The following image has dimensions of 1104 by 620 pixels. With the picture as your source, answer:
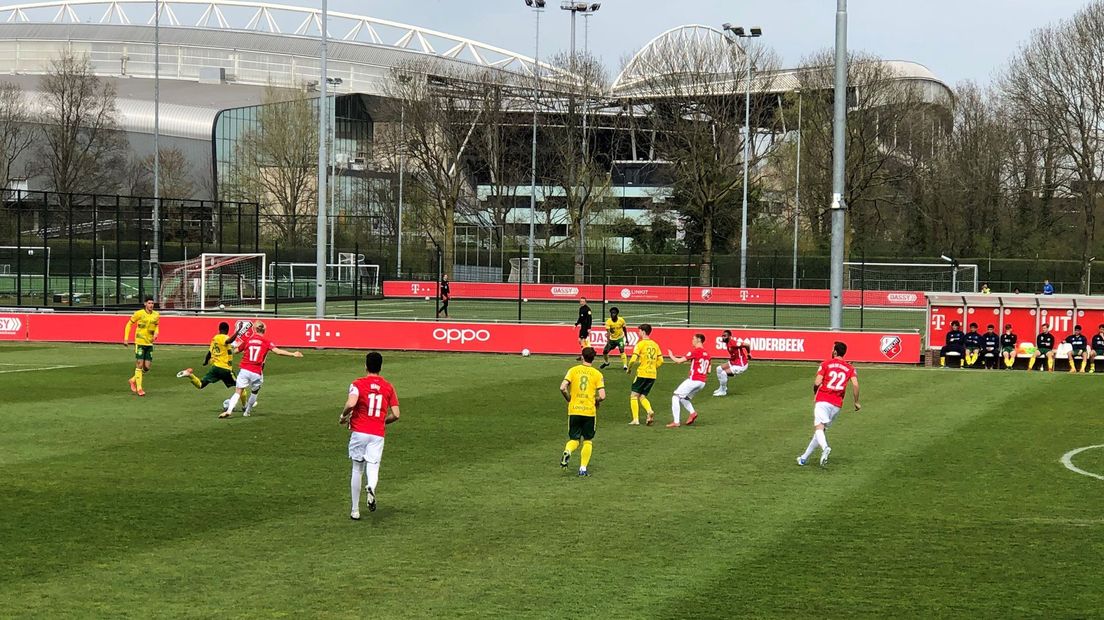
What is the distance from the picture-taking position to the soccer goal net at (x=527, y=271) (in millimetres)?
67025

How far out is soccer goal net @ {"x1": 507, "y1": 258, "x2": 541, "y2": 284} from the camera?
6703 centimetres

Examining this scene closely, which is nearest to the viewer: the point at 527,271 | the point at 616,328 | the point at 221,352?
the point at 221,352

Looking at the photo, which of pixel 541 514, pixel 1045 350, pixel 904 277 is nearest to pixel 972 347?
pixel 1045 350

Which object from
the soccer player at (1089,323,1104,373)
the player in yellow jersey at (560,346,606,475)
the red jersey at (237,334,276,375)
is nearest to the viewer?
the player in yellow jersey at (560,346,606,475)

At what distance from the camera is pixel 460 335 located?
1426 inches

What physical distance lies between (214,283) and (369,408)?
41.0 meters

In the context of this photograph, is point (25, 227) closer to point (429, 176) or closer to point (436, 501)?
point (429, 176)

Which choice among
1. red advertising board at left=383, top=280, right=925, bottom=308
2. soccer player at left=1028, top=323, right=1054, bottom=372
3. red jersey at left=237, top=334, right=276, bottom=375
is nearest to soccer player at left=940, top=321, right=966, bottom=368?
soccer player at left=1028, top=323, right=1054, bottom=372

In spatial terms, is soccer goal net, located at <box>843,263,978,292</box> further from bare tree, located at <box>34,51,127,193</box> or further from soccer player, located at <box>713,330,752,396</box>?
bare tree, located at <box>34,51,127,193</box>

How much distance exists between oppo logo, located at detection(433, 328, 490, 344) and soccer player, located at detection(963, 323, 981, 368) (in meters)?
13.6

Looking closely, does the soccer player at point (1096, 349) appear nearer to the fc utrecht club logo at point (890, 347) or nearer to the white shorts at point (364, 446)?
the fc utrecht club logo at point (890, 347)

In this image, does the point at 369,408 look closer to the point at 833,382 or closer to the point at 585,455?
the point at 585,455

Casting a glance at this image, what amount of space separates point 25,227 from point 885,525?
6022 cm

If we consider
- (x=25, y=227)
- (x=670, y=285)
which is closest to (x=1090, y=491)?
(x=670, y=285)
